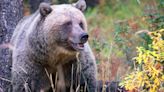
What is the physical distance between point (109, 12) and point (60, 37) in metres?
10.9

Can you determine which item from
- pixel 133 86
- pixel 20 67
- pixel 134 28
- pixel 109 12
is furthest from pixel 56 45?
pixel 109 12

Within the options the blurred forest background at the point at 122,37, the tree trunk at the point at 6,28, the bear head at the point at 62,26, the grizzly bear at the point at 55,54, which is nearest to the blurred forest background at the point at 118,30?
the blurred forest background at the point at 122,37

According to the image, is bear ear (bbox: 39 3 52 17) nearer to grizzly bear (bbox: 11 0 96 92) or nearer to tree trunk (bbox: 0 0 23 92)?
grizzly bear (bbox: 11 0 96 92)

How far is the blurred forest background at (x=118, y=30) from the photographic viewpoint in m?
9.16

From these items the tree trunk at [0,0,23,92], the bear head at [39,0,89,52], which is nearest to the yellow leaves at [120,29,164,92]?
the bear head at [39,0,89,52]

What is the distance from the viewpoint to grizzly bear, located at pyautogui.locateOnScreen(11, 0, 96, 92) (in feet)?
22.9

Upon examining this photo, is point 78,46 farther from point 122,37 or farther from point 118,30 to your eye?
point 122,37

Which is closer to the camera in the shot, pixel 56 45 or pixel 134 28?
pixel 56 45

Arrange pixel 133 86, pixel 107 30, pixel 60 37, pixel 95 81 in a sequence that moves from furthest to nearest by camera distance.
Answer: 1. pixel 107 30
2. pixel 95 81
3. pixel 60 37
4. pixel 133 86

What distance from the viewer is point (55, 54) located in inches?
279

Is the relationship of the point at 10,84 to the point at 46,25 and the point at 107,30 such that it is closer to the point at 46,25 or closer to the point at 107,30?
the point at 46,25

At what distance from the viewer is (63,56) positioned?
710cm

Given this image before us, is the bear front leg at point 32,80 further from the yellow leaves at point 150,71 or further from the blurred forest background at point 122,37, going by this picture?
the yellow leaves at point 150,71

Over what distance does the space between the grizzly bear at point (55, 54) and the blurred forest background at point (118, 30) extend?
333 millimetres
